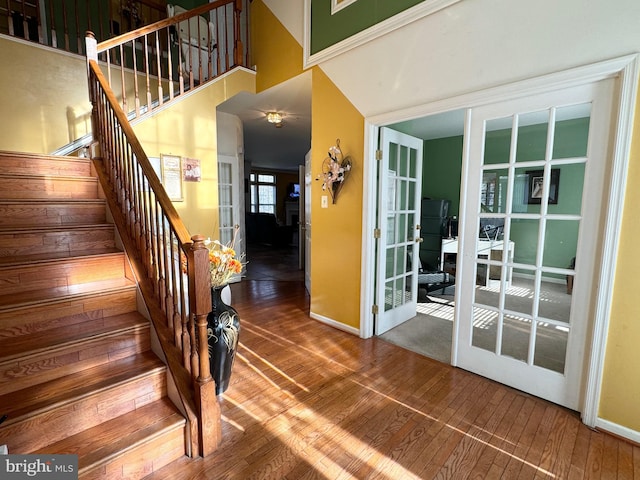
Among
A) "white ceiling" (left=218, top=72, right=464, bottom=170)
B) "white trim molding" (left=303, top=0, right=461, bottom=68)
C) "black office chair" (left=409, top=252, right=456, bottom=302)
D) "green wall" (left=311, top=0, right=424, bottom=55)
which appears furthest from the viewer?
"black office chair" (left=409, top=252, right=456, bottom=302)

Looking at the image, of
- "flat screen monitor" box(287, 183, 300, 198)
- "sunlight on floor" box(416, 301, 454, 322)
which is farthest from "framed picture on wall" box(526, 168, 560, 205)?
"flat screen monitor" box(287, 183, 300, 198)

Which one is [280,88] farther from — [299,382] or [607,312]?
[607,312]

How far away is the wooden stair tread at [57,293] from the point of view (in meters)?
1.66

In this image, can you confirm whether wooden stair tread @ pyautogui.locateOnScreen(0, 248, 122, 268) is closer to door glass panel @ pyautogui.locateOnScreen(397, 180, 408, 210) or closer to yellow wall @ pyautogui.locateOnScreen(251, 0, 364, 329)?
yellow wall @ pyautogui.locateOnScreen(251, 0, 364, 329)

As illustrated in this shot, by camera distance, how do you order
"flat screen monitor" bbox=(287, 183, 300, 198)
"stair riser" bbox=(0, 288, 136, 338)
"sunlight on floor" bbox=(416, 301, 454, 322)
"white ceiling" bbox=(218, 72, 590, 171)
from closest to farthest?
"stair riser" bbox=(0, 288, 136, 338), "white ceiling" bbox=(218, 72, 590, 171), "sunlight on floor" bbox=(416, 301, 454, 322), "flat screen monitor" bbox=(287, 183, 300, 198)

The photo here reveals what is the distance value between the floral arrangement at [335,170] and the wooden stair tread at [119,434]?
222 centimetres

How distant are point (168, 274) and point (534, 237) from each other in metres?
2.34

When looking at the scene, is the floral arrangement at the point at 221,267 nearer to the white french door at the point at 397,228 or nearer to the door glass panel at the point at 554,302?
the white french door at the point at 397,228

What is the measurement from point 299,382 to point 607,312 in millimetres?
1990

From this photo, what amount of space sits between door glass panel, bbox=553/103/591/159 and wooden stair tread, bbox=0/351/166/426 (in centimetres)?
272

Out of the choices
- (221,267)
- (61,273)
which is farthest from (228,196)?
(221,267)

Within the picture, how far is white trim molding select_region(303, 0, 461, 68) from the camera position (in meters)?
2.27

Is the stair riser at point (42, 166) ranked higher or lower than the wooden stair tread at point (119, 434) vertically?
higher

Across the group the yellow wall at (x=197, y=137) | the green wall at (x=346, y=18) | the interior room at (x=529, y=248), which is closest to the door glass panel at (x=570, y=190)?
the interior room at (x=529, y=248)
